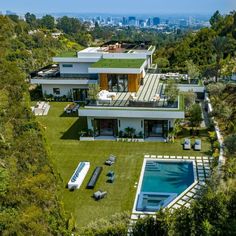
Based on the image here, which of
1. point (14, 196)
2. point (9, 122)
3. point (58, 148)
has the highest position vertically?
point (9, 122)

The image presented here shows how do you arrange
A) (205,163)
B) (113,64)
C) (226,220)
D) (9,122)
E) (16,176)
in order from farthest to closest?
1. (113,64)
2. (205,163)
3. (9,122)
4. (16,176)
5. (226,220)

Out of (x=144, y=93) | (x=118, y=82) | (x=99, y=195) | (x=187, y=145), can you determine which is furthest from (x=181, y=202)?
(x=118, y=82)

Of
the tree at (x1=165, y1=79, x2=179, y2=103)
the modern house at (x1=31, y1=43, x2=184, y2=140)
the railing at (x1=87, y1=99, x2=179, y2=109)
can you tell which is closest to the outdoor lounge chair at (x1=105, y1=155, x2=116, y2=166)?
the modern house at (x1=31, y1=43, x2=184, y2=140)

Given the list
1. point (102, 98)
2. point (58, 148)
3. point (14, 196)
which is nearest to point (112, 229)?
point (14, 196)

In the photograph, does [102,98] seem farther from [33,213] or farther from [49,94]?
[33,213]

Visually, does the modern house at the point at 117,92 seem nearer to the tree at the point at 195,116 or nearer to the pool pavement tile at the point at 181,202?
the tree at the point at 195,116

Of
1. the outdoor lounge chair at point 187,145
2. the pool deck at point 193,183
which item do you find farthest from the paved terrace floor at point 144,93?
the pool deck at point 193,183

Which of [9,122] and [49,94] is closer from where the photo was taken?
[9,122]
